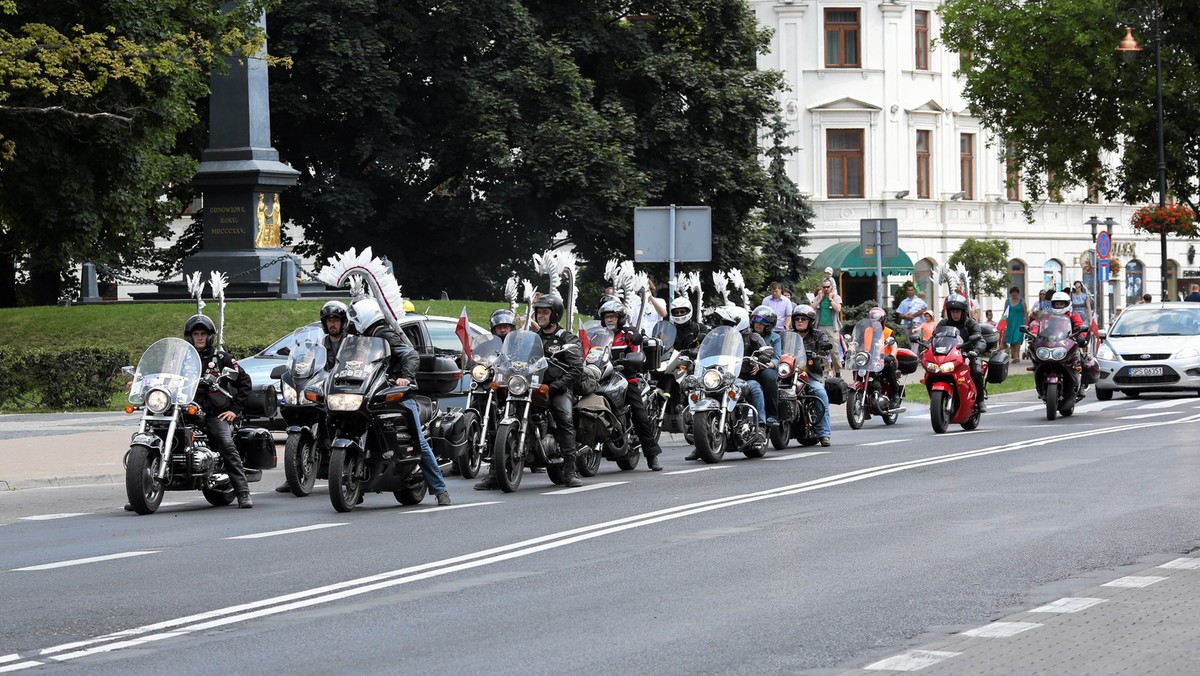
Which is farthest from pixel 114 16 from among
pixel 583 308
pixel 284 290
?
pixel 583 308

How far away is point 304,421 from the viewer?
15.8m

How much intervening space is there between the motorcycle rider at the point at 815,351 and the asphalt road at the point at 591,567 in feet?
10.7

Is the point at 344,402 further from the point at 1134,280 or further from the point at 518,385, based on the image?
the point at 1134,280

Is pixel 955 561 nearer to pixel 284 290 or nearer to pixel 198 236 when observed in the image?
pixel 284 290

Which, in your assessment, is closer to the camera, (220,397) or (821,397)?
(220,397)

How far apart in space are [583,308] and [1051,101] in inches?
561

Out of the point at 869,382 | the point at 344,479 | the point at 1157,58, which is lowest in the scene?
the point at 344,479

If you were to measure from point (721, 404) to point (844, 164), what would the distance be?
47.9m

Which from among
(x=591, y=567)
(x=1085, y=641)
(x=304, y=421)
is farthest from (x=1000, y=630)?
(x=304, y=421)

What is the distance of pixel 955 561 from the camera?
10828 mm

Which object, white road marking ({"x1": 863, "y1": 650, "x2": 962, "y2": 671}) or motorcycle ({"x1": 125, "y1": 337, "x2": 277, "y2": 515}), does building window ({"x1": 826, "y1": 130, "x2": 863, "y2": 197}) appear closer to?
motorcycle ({"x1": 125, "y1": 337, "x2": 277, "y2": 515})

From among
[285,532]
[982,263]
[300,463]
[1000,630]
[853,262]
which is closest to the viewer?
[1000,630]

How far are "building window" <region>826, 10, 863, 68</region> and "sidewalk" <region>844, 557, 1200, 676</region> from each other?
57.0m

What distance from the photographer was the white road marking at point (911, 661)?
24.5 ft
